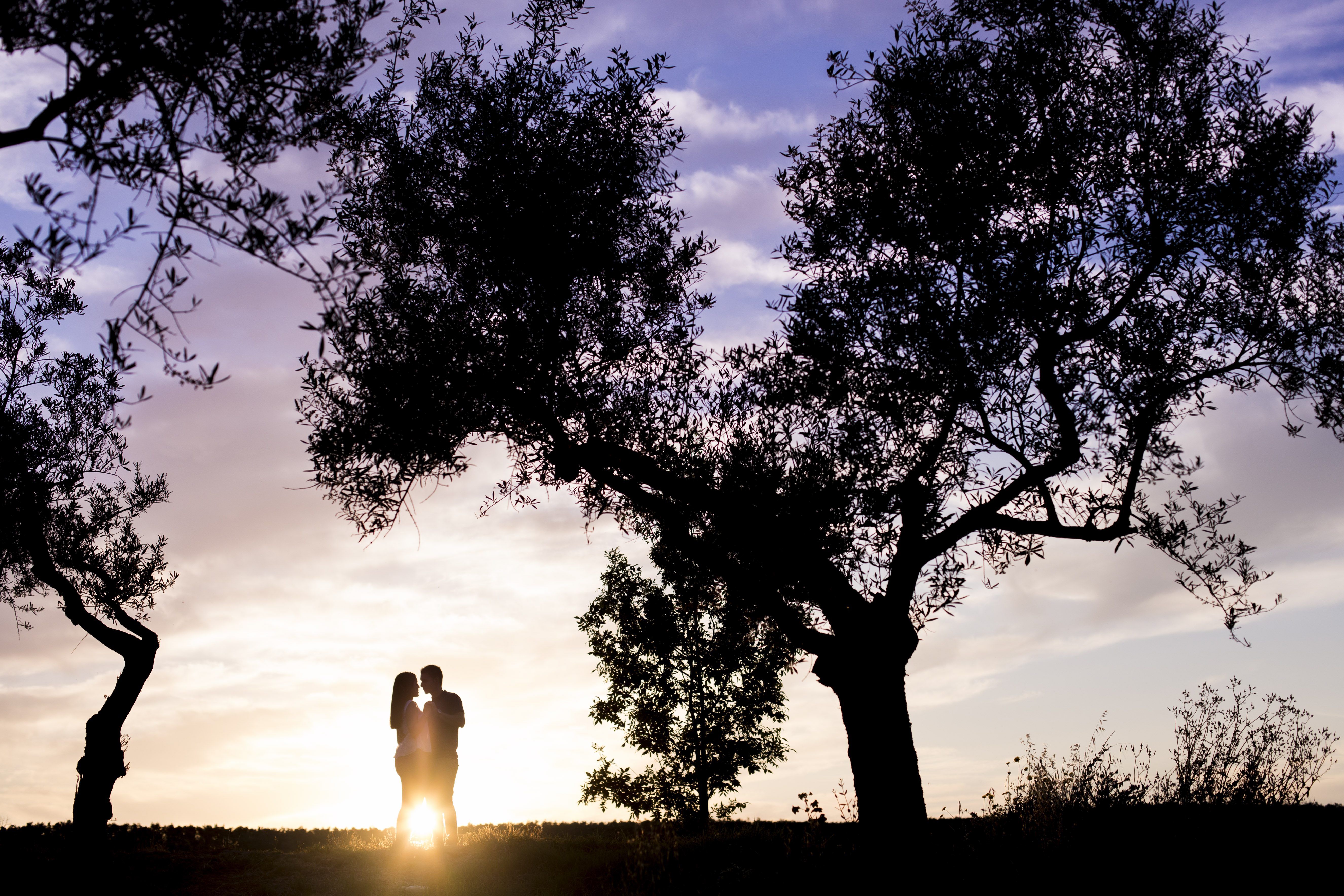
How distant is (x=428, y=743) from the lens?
14.3 m

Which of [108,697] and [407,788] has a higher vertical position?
[108,697]

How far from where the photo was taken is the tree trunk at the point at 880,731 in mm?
12328

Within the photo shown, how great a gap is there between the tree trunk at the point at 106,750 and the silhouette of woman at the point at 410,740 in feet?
22.2


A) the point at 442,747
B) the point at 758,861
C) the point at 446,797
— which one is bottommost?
the point at 758,861

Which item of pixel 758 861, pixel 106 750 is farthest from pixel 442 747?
pixel 106 750

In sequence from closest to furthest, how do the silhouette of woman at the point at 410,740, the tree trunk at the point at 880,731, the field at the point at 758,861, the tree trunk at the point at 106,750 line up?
the tree trunk at the point at 880,731
the field at the point at 758,861
the silhouette of woman at the point at 410,740
the tree trunk at the point at 106,750

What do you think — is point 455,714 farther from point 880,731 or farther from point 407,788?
point 880,731

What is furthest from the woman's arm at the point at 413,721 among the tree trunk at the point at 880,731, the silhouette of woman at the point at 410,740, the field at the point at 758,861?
the tree trunk at the point at 880,731

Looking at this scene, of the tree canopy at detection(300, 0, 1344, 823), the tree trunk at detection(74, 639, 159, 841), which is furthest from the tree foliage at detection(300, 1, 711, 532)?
the tree trunk at detection(74, 639, 159, 841)

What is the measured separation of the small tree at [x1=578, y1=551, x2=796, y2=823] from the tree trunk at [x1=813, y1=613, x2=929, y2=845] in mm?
10072

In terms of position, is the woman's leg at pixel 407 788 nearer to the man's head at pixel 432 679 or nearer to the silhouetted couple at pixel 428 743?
the silhouetted couple at pixel 428 743

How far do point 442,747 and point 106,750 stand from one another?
836 centimetres

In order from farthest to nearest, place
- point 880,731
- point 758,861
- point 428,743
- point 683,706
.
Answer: point 683,706 < point 428,743 < point 758,861 < point 880,731

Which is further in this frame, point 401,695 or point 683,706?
point 683,706
